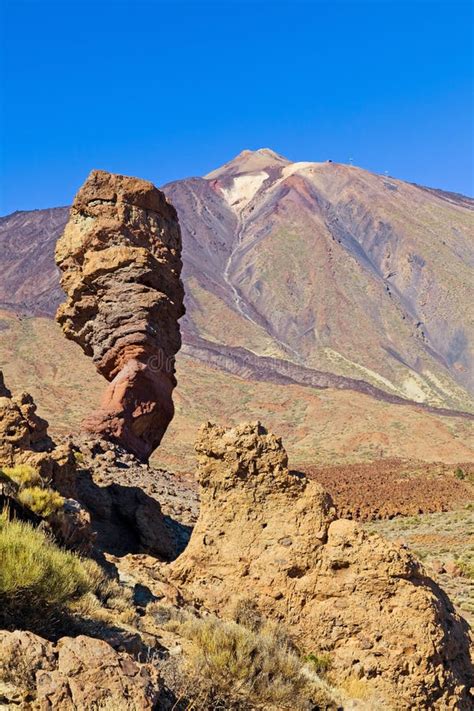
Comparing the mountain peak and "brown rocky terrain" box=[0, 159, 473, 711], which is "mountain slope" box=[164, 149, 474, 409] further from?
"brown rocky terrain" box=[0, 159, 473, 711]

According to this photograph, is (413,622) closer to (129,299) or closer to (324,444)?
(129,299)

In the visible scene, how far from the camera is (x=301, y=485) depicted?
22.1ft

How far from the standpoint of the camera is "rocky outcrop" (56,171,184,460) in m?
17.9

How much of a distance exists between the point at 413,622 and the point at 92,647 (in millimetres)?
3094

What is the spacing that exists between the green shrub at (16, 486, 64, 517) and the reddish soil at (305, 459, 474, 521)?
16.6 m

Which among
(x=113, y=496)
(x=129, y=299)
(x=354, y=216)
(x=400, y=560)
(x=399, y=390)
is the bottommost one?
(x=113, y=496)

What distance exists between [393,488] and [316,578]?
23391 mm

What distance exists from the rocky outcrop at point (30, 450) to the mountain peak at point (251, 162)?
15702cm

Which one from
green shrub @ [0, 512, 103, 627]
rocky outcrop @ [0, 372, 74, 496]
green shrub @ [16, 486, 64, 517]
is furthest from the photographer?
rocky outcrop @ [0, 372, 74, 496]

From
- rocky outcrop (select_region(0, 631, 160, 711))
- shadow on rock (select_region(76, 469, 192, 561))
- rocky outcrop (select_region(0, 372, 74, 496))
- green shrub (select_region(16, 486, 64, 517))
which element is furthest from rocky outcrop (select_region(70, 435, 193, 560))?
rocky outcrop (select_region(0, 631, 160, 711))

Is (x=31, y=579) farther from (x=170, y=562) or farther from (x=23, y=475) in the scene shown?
(x=170, y=562)

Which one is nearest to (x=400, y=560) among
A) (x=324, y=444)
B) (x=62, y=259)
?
(x=62, y=259)

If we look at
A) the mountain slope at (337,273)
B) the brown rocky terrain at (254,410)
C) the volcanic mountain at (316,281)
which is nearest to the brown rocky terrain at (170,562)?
the brown rocky terrain at (254,410)

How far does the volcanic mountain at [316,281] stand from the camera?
258 ft
